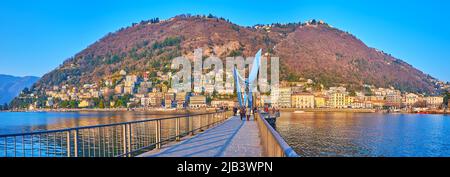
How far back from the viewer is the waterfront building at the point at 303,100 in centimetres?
13312

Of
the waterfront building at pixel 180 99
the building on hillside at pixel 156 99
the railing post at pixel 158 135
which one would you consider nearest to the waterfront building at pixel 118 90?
the building on hillside at pixel 156 99

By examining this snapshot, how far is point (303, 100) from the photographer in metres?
134

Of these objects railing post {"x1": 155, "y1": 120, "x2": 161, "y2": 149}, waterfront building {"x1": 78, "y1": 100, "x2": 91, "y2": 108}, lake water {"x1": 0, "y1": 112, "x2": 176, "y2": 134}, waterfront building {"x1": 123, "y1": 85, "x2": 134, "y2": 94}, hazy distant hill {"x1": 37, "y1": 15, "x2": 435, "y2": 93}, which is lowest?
lake water {"x1": 0, "y1": 112, "x2": 176, "y2": 134}

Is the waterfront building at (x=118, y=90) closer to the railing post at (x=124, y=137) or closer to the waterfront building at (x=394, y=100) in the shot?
the waterfront building at (x=394, y=100)

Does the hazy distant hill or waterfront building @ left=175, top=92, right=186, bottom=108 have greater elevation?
the hazy distant hill

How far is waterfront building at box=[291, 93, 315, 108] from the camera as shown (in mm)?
133125

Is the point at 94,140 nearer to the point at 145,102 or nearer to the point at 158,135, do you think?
the point at 158,135

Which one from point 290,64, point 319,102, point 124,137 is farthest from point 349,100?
point 124,137

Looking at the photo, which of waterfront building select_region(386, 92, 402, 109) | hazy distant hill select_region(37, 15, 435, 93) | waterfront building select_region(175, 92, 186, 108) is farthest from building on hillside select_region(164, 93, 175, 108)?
waterfront building select_region(386, 92, 402, 109)

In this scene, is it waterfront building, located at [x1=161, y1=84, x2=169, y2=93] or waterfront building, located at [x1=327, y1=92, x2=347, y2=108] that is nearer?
waterfront building, located at [x1=327, y1=92, x2=347, y2=108]

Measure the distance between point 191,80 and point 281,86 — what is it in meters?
37.1

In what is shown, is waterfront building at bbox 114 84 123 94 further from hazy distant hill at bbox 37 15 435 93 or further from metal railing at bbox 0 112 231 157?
metal railing at bbox 0 112 231 157
